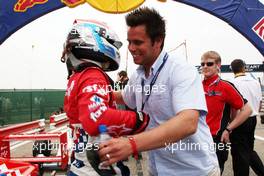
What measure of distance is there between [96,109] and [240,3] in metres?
6.06

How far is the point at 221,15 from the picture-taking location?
725 centimetres

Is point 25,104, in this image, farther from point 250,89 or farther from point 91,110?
point 91,110

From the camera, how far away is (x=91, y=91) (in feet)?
6.01

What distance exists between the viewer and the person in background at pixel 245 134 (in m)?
5.56

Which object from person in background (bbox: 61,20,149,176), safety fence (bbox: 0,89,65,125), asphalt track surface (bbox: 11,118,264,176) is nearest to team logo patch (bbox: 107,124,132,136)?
person in background (bbox: 61,20,149,176)

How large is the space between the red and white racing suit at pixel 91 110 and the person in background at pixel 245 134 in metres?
3.85

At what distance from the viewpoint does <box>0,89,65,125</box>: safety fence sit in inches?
727

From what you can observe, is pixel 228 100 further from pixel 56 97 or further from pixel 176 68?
pixel 56 97

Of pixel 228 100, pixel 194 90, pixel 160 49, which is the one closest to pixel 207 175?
pixel 194 90

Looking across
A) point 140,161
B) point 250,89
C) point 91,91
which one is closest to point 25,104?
point 140,161

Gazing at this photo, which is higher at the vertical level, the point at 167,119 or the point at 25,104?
the point at 167,119

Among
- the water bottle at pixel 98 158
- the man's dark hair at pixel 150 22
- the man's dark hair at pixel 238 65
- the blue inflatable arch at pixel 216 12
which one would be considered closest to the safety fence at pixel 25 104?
the blue inflatable arch at pixel 216 12

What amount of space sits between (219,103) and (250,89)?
5.22ft

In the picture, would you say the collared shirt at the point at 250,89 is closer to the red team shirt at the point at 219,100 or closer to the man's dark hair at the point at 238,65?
the man's dark hair at the point at 238,65
